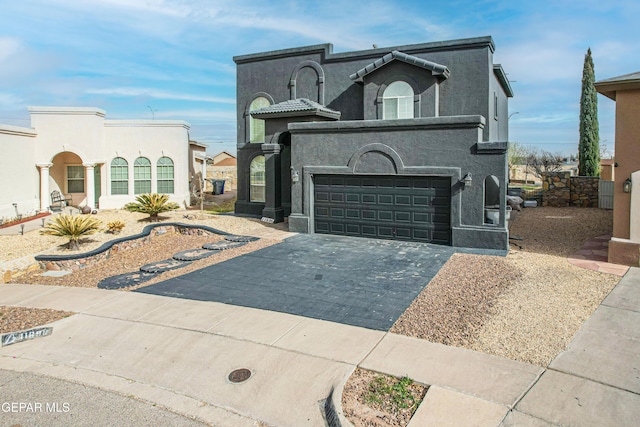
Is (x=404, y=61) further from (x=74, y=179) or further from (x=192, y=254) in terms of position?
(x=74, y=179)

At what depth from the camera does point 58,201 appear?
23.5 m

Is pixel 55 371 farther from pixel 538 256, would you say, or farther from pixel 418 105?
pixel 418 105

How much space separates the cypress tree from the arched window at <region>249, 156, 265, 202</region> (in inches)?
755

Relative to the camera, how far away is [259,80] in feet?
71.8

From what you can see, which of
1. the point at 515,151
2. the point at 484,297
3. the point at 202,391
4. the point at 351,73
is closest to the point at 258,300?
the point at 202,391

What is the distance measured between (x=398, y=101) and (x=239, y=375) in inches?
563

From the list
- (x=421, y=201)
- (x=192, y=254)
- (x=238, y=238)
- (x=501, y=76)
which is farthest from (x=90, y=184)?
(x=501, y=76)

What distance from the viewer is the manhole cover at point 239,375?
19.7 feet

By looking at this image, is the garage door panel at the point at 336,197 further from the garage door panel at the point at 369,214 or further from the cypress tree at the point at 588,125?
the cypress tree at the point at 588,125

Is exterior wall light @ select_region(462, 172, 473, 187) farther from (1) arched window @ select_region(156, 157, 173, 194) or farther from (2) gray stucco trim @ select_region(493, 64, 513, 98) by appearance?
(1) arched window @ select_region(156, 157, 173, 194)

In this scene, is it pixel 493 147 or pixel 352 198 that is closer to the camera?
pixel 493 147

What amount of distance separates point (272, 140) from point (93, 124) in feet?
33.5

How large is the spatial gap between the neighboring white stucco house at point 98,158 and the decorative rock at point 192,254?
11801 millimetres

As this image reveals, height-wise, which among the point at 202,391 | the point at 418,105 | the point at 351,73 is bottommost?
the point at 202,391
